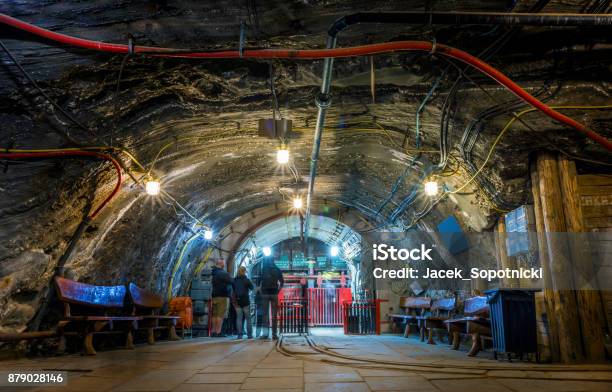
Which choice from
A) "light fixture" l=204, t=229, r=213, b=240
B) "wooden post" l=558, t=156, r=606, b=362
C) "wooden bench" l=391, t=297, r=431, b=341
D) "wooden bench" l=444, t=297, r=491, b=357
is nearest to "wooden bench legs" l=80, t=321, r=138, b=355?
"light fixture" l=204, t=229, r=213, b=240

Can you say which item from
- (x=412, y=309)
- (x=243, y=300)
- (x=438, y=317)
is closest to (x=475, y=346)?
(x=438, y=317)

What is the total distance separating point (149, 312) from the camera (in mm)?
9875

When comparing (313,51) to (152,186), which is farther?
(152,186)

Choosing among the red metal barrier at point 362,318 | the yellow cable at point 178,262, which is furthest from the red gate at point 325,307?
the yellow cable at point 178,262

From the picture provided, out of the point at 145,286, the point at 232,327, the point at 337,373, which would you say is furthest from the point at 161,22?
the point at 232,327

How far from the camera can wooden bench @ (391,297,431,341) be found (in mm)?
10852

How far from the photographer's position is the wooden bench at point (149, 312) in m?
8.73

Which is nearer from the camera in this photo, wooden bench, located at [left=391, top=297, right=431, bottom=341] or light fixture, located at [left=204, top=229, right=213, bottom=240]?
wooden bench, located at [left=391, top=297, right=431, bottom=341]

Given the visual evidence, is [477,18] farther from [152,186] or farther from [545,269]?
[152,186]

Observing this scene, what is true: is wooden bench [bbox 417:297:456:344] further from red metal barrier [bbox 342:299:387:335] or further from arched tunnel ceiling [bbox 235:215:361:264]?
arched tunnel ceiling [bbox 235:215:361:264]

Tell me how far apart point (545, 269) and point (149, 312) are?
312 inches

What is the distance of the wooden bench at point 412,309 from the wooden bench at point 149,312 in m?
5.54

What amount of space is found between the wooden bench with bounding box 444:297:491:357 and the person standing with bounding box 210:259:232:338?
575 centimetres

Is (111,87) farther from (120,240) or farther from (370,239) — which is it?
(370,239)
